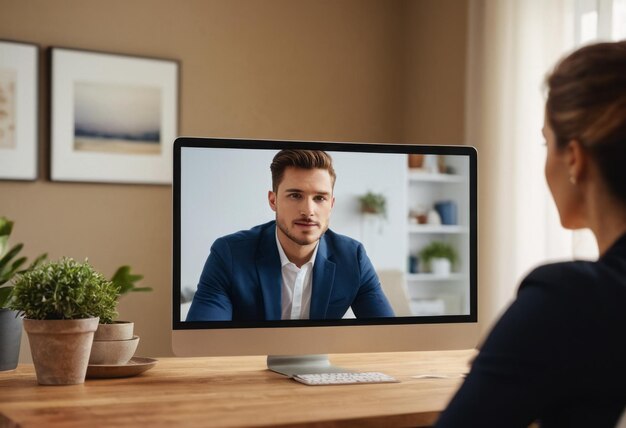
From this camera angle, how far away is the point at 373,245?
183 centimetres

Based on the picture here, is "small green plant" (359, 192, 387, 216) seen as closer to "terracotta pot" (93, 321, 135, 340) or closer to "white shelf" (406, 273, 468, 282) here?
"white shelf" (406, 273, 468, 282)

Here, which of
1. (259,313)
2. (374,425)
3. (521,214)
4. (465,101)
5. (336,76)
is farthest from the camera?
(336,76)

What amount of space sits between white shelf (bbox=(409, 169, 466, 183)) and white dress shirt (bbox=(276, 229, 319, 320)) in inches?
10.6

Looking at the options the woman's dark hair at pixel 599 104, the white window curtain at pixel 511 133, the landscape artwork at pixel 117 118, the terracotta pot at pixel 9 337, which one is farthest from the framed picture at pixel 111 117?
the woman's dark hair at pixel 599 104

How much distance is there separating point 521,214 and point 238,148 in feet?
5.93

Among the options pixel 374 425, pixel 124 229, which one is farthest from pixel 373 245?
pixel 124 229

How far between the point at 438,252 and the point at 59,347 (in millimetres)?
801

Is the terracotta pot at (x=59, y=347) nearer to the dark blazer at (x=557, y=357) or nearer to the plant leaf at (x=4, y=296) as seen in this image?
the plant leaf at (x=4, y=296)

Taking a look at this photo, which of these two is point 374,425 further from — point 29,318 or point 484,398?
point 29,318

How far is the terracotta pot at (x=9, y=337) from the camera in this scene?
5.79ft

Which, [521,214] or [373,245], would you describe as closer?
[373,245]

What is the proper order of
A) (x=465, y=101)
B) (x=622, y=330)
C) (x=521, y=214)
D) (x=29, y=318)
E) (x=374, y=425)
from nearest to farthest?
(x=622, y=330)
(x=374, y=425)
(x=29, y=318)
(x=521, y=214)
(x=465, y=101)

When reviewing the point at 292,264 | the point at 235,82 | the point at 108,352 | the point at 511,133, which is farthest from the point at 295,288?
the point at 235,82

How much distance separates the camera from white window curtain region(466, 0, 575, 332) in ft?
10.3
